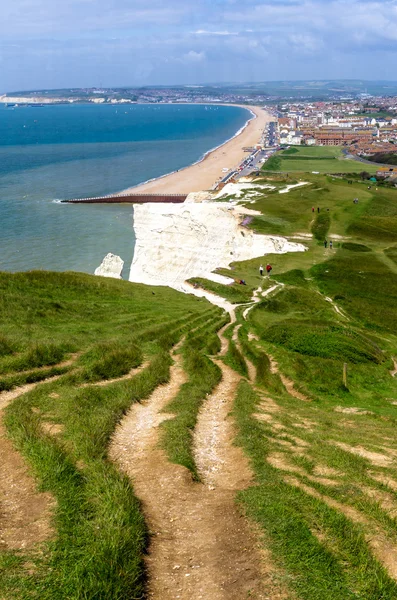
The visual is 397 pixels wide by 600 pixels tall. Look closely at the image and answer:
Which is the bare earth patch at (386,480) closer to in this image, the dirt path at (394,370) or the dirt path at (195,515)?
the dirt path at (195,515)

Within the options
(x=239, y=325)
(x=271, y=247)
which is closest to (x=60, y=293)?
(x=239, y=325)

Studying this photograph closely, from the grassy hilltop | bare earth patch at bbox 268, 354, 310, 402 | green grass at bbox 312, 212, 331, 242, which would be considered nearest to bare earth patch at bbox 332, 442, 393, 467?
the grassy hilltop

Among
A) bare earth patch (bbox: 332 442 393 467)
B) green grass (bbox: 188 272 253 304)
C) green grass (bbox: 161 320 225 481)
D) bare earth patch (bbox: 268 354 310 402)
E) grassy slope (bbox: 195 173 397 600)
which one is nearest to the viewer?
grassy slope (bbox: 195 173 397 600)

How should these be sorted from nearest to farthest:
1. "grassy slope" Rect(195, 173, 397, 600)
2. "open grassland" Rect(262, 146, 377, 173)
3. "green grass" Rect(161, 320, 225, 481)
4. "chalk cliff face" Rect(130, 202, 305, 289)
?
"grassy slope" Rect(195, 173, 397, 600) < "green grass" Rect(161, 320, 225, 481) < "chalk cliff face" Rect(130, 202, 305, 289) < "open grassland" Rect(262, 146, 377, 173)

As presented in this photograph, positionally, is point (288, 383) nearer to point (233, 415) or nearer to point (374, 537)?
point (233, 415)

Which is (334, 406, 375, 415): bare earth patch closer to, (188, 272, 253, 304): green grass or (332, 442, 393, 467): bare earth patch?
(332, 442, 393, 467): bare earth patch

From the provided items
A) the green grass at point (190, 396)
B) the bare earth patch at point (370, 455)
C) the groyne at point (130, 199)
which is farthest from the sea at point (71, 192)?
the bare earth patch at point (370, 455)

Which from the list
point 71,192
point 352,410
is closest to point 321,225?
point 352,410
